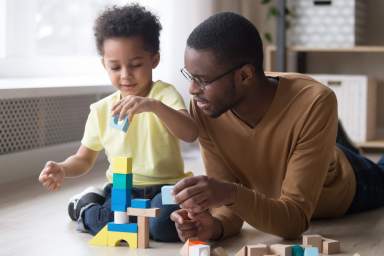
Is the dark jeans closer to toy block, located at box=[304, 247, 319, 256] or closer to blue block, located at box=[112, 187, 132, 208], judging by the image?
blue block, located at box=[112, 187, 132, 208]

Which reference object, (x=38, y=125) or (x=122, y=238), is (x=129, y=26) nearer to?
(x=122, y=238)

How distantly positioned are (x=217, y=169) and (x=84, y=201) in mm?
341

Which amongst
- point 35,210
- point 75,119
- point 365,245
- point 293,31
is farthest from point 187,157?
point 365,245

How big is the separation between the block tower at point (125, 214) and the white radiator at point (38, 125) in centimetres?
100

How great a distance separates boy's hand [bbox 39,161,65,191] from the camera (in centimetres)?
167

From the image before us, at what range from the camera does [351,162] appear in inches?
79.4

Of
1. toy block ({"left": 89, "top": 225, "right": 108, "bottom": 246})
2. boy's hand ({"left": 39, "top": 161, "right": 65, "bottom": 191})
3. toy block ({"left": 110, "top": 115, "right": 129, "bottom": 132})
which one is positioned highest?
toy block ({"left": 110, "top": 115, "right": 129, "bottom": 132})

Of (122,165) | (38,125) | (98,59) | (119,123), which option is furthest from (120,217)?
(98,59)

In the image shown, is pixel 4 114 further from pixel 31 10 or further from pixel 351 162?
pixel 351 162

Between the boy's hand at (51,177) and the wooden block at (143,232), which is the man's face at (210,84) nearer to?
the wooden block at (143,232)

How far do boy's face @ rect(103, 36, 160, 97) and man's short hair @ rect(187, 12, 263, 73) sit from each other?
25cm

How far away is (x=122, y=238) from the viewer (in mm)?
1638

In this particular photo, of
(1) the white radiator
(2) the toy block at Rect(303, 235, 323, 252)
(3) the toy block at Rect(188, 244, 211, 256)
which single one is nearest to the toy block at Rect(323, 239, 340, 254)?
(2) the toy block at Rect(303, 235, 323, 252)

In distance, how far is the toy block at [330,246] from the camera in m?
1.59
